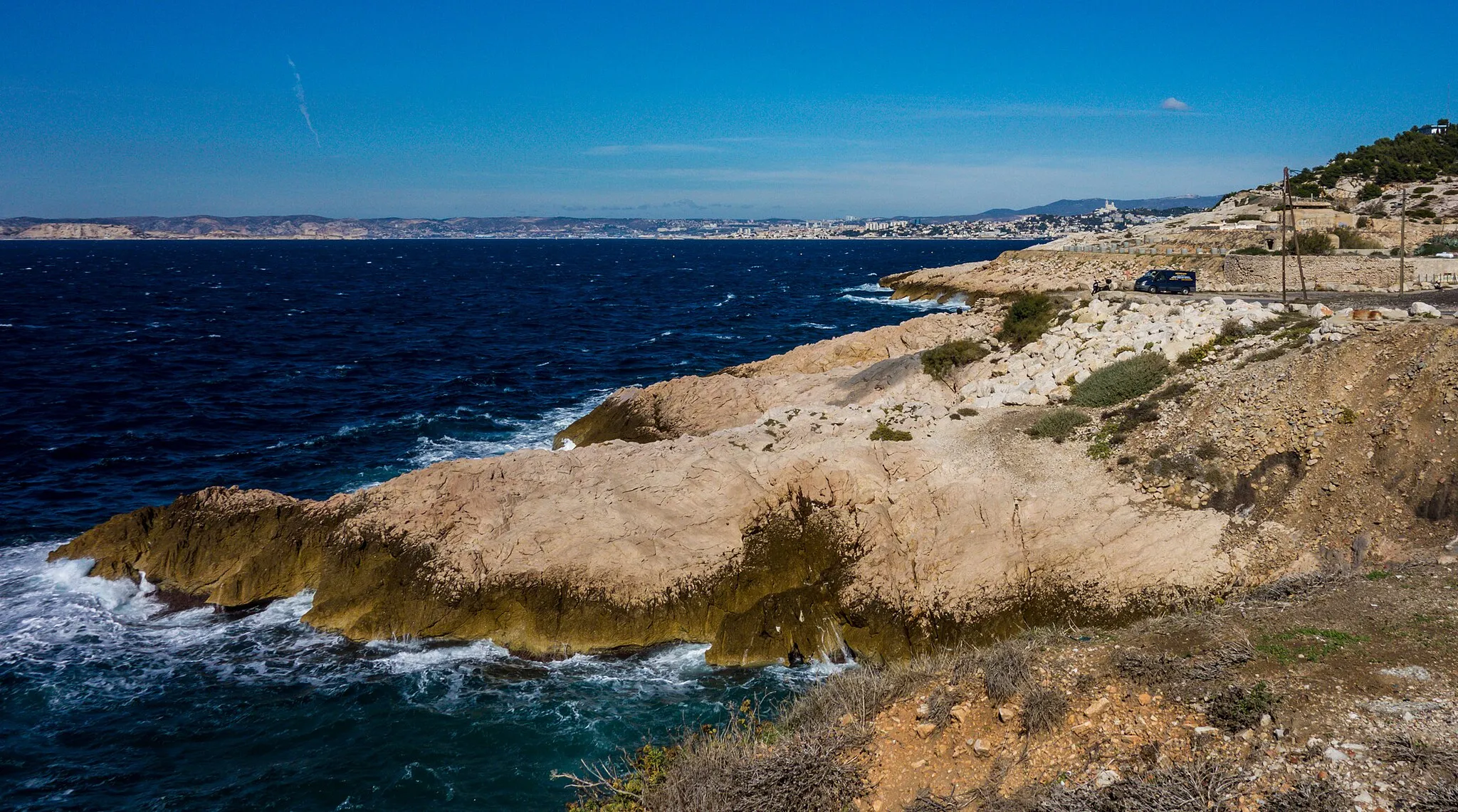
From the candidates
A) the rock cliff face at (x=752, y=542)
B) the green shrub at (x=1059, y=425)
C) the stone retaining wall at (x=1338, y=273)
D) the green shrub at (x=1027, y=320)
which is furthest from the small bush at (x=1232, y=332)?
the stone retaining wall at (x=1338, y=273)

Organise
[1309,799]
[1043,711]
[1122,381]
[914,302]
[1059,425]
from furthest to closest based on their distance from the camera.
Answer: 1. [914,302]
2. [1122,381]
3. [1059,425]
4. [1043,711]
5. [1309,799]

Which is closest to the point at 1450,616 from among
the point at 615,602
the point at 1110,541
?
the point at 1110,541

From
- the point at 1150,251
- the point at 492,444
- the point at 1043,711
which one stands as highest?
the point at 1150,251

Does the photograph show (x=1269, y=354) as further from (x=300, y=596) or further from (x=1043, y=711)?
(x=300, y=596)

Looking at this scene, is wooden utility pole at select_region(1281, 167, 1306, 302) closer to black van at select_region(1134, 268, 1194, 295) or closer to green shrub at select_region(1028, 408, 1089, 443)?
black van at select_region(1134, 268, 1194, 295)

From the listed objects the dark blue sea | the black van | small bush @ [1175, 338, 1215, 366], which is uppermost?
the black van

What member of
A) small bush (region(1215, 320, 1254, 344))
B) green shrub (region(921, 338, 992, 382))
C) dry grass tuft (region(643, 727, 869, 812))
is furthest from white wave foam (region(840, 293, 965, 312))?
dry grass tuft (region(643, 727, 869, 812))

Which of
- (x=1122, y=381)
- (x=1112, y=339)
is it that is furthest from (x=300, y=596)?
(x=1112, y=339)

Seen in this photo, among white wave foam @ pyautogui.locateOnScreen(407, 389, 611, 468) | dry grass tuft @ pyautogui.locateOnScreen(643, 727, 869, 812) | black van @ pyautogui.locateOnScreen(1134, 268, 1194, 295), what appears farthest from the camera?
black van @ pyautogui.locateOnScreen(1134, 268, 1194, 295)

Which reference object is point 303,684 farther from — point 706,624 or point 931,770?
point 931,770
